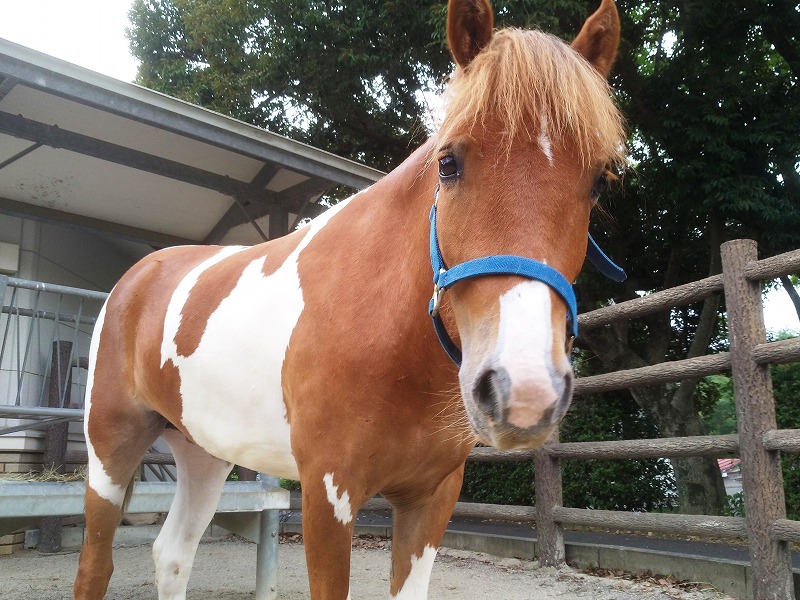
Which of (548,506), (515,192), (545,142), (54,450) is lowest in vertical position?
(548,506)

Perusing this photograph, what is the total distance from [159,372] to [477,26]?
1.63 meters

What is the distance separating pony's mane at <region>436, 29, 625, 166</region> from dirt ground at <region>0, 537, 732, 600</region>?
3.13 meters

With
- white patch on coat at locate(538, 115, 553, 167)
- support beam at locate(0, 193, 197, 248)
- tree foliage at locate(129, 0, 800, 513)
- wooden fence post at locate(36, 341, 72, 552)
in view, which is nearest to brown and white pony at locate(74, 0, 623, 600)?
white patch on coat at locate(538, 115, 553, 167)

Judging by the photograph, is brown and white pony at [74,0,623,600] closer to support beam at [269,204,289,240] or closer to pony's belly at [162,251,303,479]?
pony's belly at [162,251,303,479]

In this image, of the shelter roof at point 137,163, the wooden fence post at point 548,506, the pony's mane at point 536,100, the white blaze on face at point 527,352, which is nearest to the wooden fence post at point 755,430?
the wooden fence post at point 548,506

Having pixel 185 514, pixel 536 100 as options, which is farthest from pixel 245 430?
pixel 536 100

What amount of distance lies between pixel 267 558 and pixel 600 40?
3.10 metres

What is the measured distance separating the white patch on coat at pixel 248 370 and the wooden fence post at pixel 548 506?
2980mm

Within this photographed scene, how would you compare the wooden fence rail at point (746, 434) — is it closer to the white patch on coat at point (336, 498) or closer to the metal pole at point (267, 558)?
the metal pole at point (267, 558)

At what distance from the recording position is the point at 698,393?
28.5 feet

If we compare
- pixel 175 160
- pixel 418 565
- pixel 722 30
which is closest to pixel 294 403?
pixel 418 565

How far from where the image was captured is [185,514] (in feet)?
9.11

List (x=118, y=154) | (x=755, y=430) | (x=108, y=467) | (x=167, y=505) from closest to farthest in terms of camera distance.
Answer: (x=108, y=467) → (x=167, y=505) → (x=755, y=430) → (x=118, y=154)

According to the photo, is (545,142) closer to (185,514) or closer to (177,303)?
(177,303)
